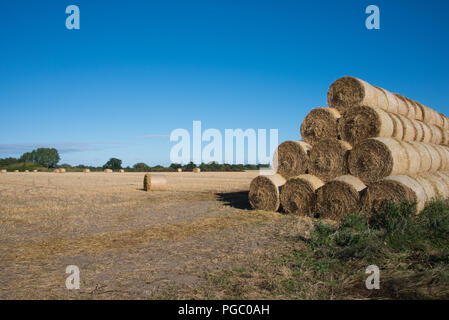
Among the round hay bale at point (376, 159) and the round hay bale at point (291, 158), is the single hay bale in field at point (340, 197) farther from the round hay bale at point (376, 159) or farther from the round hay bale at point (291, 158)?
the round hay bale at point (291, 158)

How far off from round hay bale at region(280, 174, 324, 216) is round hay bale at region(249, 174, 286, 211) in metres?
0.31

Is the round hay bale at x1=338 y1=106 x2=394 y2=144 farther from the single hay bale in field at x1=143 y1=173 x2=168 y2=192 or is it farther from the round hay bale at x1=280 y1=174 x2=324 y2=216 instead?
the single hay bale in field at x1=143 y1=173 x2=168 y2=192

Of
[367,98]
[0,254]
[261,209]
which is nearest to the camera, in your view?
[0,254]

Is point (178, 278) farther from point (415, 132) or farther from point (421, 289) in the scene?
point (415, 132)

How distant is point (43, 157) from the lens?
84.9 metres

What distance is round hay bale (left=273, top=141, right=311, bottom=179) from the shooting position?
34.1 ft

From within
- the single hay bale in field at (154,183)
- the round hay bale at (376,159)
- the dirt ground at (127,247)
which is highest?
the round hay bale at (376,159)

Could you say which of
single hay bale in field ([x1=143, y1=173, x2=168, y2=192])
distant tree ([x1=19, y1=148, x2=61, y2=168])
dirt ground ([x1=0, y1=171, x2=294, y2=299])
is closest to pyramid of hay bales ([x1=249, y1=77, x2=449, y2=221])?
dirt ground ([x1=0, y1=171, x2=294, y2=299])

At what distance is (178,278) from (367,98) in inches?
316

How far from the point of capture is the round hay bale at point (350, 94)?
9984 millimetres

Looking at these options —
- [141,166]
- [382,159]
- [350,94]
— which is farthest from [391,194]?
[141,166]

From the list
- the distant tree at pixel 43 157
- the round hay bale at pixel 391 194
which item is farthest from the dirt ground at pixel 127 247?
the distant tree at pixel 43 157
